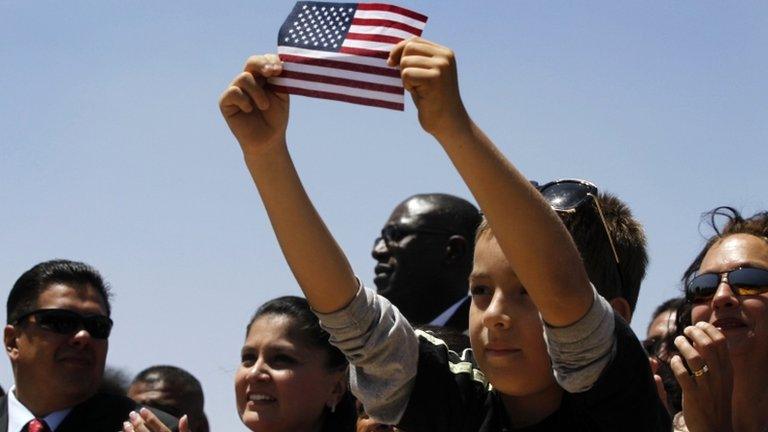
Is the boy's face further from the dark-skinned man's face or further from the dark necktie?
the dark-skinned man's face

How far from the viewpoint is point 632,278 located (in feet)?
13.8

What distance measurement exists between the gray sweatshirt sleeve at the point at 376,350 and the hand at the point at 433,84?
658 mm

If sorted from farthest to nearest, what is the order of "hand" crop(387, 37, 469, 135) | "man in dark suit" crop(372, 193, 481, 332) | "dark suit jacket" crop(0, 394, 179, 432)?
"man in dark suit" crop(372, 193, 481, 332), "dark suit jacket" crop(0, 394, 179, 432), "hand" crop(387, 37, 469, 135)

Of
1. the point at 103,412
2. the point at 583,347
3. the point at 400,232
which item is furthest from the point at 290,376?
the point at 400,232

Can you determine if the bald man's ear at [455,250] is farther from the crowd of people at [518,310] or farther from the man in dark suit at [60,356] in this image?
the crowd of people at [518,310]

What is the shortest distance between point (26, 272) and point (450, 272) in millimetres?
3177

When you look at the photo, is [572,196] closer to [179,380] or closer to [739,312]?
[739,312]

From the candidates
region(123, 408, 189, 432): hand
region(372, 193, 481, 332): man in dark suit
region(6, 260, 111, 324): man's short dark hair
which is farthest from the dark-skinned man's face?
region(123, 408, 189, 432): hand

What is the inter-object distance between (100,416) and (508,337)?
3.49 meters

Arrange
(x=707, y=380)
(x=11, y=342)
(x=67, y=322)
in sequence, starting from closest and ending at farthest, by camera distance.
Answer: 1. (x=707, y=380)
2. (x=67, y=322)
3. (x=11, y=342)

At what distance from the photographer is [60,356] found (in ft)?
22.4

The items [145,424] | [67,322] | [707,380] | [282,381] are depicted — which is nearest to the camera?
[707,380]

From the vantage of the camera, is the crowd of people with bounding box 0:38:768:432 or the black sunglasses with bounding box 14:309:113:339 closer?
the crowd of people with bounding box 0:38:768:432

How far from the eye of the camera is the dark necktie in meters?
6.76
